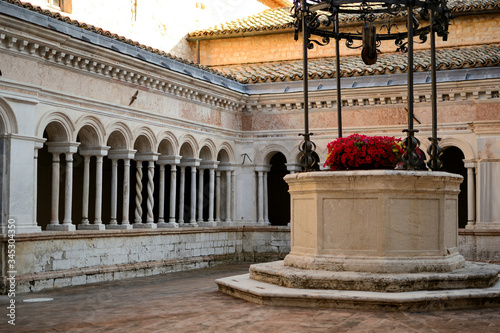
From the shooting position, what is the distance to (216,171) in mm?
20953

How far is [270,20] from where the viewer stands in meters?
25.2

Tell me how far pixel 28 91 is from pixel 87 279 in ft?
12.3

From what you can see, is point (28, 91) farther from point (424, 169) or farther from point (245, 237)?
point (245, 237)

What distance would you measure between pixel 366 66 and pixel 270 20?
18.0ft

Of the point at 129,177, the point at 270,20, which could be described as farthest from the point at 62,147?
the point at 270,20

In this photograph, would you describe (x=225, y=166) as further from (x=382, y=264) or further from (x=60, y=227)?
(x=382, y=264)

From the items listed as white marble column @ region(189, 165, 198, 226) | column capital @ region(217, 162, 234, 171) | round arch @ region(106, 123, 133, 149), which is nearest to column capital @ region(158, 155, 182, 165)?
white marble column @ region(189, 165, 198, 226)

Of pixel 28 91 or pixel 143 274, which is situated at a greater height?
pixel 28 91

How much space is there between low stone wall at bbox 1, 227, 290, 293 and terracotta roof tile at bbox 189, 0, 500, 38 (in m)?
7.11

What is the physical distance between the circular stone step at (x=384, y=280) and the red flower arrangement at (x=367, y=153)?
1.57 meters

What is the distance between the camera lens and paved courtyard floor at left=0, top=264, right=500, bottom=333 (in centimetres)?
798

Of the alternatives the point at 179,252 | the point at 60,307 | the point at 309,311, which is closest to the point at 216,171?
the point at 179,252

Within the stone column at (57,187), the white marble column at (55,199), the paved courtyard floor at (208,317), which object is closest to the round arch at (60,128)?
the stone column at (57,187)

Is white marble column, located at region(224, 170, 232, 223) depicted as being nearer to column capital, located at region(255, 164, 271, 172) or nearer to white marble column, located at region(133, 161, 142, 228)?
column capital, located at region(255, 164, 271, 172)
